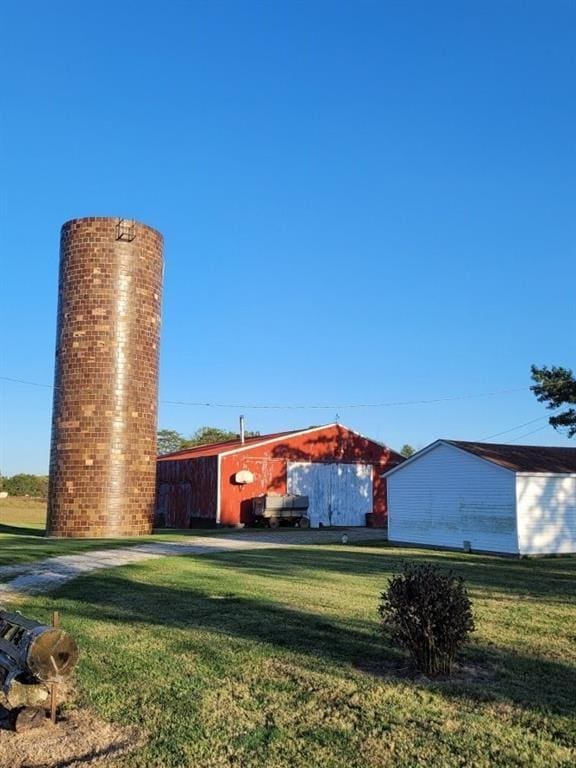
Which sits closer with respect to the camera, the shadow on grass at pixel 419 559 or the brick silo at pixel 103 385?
the shadow on grass at pixel 419 559

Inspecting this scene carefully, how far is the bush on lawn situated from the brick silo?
22.7 metres

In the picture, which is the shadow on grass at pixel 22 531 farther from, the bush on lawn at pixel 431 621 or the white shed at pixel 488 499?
the bush on lawn at pixel 431 621

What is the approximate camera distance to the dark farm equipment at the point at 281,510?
35.8m

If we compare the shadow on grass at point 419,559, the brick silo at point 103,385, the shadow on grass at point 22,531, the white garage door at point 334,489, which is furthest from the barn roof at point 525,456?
the shadow on grass at point 22,531

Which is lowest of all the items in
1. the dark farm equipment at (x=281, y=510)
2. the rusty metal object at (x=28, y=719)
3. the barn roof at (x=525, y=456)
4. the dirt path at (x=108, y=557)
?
the rusty metal object at (x=28, y=719)

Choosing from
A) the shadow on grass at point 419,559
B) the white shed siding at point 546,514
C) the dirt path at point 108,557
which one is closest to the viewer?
the shadow on grass at point 419,559

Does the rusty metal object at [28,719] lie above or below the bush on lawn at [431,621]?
below

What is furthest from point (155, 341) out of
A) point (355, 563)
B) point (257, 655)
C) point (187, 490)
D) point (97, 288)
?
point (257, 655)

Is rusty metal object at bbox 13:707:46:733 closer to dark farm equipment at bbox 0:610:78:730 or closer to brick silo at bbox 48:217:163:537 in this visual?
dark farm equipment at bbox 0:610:78:730

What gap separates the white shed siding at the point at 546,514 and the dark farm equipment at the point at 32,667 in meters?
19.1

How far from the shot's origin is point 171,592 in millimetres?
11359

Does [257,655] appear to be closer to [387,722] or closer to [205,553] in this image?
[387,722]

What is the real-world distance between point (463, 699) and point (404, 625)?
881 millimetres

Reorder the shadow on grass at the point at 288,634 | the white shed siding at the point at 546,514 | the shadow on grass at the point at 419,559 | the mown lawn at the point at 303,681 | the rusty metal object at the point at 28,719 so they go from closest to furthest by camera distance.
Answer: the mown lawn at the point at 303,681 < the rusty metal object at the point at 28,719 < the shadow on grass at the point at 288,634 < the shadow on grass at the point at 419,559 < the white shed siding at the point at 546,514
